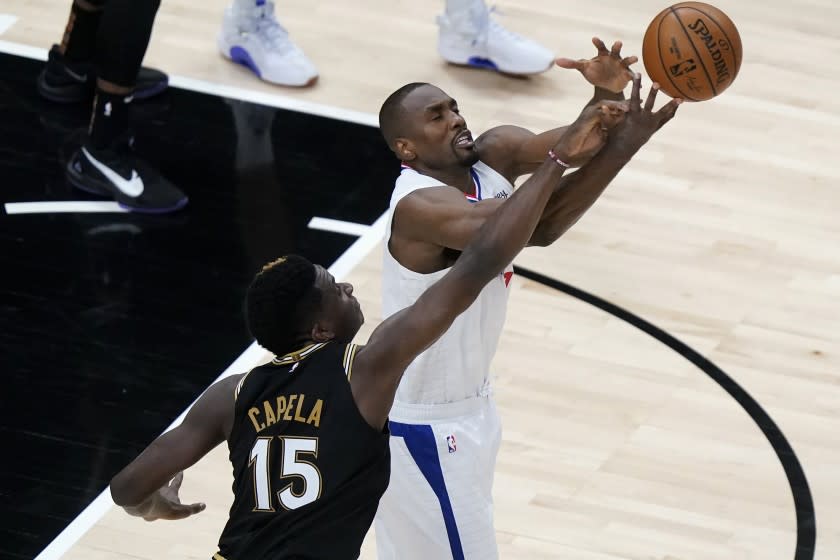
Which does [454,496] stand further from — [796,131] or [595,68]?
[796,131]

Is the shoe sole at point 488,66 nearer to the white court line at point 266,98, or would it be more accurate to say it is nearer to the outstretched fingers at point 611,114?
the white court line at point 266,98

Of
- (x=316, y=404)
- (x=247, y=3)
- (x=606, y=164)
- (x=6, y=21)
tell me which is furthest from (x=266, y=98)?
(x=316, y=404)

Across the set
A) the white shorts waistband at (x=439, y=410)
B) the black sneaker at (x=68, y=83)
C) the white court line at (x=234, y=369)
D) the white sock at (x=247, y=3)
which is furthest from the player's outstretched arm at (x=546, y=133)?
the white sock at (x=247, y=3)

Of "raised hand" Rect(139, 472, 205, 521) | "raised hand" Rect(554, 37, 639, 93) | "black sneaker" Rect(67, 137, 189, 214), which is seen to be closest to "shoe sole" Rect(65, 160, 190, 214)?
"black sneaker" Rect(67, 137, 189, 214)

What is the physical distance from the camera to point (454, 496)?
A: 3734 mm

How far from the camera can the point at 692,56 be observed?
3.72m

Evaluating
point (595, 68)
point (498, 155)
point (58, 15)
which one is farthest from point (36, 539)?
point (58, 15)

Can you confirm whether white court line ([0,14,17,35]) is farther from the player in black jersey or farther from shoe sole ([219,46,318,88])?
the player in black jersey

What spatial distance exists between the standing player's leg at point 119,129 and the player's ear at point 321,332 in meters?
3.31

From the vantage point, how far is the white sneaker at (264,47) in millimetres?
7695

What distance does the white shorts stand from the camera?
3.74 meters

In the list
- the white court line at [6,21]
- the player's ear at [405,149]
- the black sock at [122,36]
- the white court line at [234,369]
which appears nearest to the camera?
the player's ear at [405,149]

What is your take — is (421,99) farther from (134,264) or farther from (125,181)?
(125,181)

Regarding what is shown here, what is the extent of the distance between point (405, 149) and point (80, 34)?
12.1 ft
